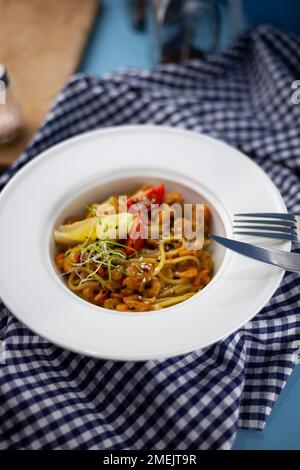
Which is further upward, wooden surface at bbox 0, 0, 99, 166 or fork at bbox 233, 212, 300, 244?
wooden surface at bbox 0, 0, 99, 166

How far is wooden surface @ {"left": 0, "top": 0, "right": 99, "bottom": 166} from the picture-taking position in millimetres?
2430

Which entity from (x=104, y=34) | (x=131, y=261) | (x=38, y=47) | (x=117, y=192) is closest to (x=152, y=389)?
(x=131, y=261)

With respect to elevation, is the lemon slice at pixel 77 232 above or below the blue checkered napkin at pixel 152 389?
above

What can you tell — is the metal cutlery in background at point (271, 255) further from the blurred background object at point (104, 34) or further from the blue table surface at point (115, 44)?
the blue table surface at point (115, 44)

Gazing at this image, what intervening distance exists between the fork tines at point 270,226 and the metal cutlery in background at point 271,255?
7 centimetres

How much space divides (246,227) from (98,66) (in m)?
1.41

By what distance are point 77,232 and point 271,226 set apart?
24.3 inches

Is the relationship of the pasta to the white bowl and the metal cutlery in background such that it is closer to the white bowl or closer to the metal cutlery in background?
the white bowl

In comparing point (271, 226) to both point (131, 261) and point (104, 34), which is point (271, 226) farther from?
point (104, 34)

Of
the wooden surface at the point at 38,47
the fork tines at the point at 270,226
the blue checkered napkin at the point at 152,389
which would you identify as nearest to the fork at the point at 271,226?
the fork tines at the point at 270,226

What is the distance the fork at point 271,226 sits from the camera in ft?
5.44

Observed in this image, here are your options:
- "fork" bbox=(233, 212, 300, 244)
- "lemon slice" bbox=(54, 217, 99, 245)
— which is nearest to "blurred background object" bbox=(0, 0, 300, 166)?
"lemon slice" bbox=(54, 217, 99, 245)

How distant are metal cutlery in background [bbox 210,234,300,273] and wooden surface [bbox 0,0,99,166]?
1.07 m
